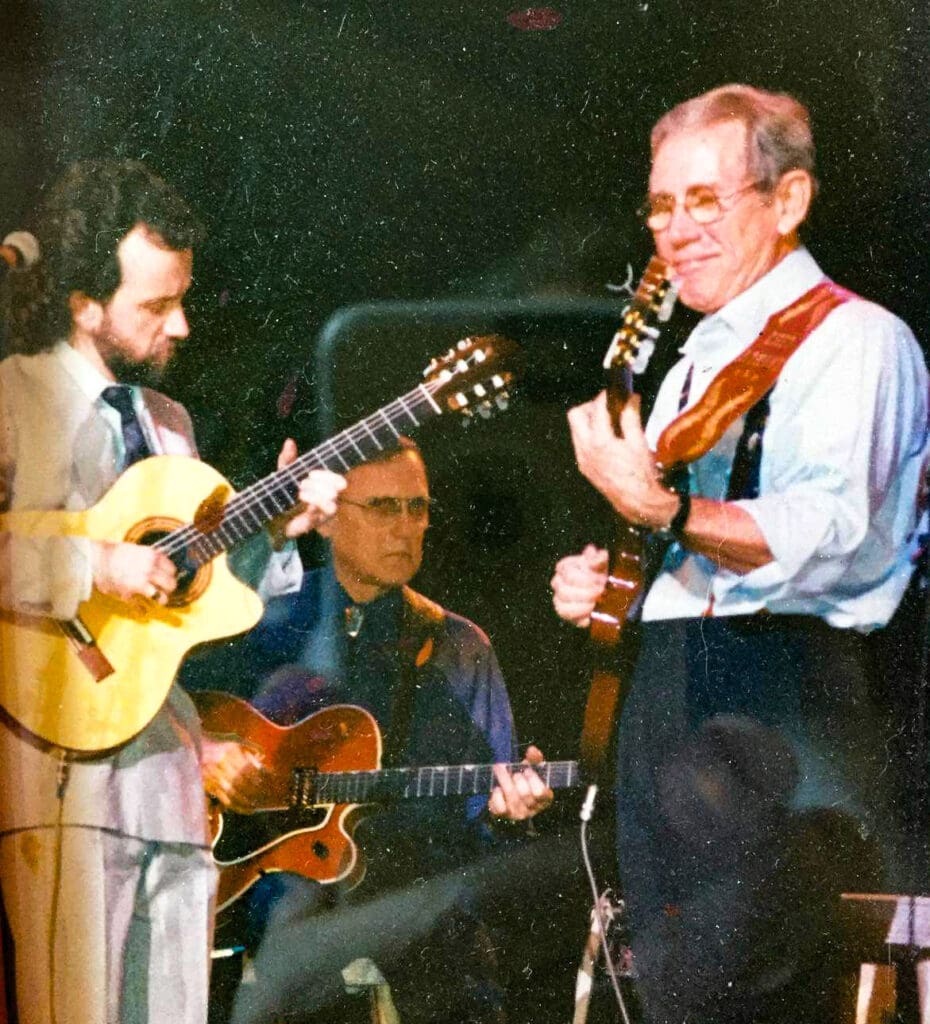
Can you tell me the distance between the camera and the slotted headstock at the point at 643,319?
1712 mm

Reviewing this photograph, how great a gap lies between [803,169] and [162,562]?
1.22 meters

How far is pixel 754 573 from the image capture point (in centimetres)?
169

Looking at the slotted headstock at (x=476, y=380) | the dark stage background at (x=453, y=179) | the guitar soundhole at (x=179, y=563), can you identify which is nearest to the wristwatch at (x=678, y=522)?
the dark stage background at (x=453, y=179)

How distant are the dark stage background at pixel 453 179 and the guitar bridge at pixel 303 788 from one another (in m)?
0.37

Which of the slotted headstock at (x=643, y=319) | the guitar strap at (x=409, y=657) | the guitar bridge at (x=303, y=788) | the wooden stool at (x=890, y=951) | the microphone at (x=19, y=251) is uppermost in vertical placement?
the microphone at (x=19, y=251)

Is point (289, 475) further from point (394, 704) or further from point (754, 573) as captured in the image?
point (754, 573)

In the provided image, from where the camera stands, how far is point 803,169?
1698 millimetres

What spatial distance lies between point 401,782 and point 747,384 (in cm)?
86

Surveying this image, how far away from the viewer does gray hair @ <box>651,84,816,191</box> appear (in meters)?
1.70

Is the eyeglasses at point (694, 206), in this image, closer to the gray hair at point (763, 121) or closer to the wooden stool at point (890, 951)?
the gray hair at point (763, 121)

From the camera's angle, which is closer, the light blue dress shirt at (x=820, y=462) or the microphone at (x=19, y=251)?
the light blue dress shirt at (x=820, y=462)

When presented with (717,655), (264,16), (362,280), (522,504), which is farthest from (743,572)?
(264,16)

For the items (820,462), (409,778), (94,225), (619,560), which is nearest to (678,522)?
(619,560)

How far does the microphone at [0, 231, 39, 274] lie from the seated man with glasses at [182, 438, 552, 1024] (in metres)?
0.66
